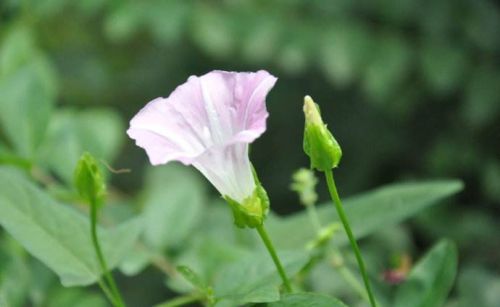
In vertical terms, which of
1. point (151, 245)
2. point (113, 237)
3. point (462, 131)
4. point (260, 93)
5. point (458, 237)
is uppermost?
point (260, 93)

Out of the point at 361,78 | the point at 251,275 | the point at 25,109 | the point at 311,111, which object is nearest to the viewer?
the point at 311,111

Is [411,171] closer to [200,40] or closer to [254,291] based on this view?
[200,40]

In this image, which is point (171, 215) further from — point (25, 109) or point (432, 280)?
point (432, 280)

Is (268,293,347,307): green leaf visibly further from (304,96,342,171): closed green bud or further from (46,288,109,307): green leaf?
(46,288,109,307): green leaf

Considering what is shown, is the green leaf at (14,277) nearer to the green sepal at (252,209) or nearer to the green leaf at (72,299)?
the green leaf at (72,299)

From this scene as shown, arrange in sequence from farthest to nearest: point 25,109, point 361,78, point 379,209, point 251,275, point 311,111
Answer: point 361,78
point 25,109
point 379,209
point 251,275
point 311,111

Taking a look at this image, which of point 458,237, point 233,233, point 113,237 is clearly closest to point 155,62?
point 458,237

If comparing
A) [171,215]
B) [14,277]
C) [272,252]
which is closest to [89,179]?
[272,252]
